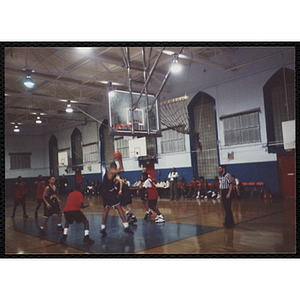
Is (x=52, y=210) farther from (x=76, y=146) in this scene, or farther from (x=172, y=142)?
(x=76, y=146)

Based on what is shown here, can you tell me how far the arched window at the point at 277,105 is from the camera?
36.9ft

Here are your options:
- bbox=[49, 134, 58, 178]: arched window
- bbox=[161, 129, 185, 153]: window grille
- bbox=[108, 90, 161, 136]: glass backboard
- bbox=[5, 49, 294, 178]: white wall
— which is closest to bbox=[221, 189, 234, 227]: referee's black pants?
bbox=[108, 90, 161, 136]: glass backboard

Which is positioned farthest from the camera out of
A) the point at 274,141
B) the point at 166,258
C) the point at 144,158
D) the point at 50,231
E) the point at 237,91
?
the point at 144,158

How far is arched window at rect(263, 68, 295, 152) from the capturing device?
36.9ft

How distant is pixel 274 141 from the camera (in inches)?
456

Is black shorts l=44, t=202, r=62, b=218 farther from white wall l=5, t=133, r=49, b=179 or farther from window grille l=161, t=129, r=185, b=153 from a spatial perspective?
white wall l=5, t=133, r=49, b=179

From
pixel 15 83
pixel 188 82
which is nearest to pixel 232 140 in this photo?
pixel 188 82

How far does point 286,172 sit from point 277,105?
279 cm

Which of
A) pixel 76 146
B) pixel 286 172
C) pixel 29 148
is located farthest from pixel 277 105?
pixel 76 146

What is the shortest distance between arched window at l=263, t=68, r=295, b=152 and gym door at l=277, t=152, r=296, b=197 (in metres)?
0.41

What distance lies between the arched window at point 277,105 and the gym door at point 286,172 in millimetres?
408

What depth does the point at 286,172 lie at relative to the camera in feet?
37.2
